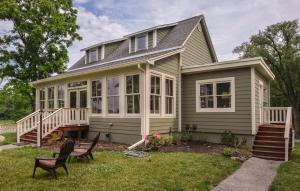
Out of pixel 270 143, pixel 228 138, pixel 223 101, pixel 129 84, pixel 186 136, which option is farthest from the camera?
pixel 186 136

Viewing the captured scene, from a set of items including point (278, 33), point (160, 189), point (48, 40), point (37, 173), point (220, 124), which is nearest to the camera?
point (160, 189)

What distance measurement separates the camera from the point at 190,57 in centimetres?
1424

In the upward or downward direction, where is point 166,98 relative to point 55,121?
upward

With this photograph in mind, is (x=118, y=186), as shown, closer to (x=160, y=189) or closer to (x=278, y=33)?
(x=160, y=189)

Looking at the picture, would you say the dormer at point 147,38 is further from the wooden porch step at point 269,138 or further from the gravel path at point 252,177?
the gravel path at point 252,177

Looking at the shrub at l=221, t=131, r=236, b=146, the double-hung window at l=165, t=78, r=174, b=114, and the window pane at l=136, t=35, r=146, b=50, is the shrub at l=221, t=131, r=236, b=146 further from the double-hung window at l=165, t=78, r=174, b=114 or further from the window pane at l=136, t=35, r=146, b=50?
the window pane at l=136, t=35, r=146, b=50

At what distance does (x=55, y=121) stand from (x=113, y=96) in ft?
10.4

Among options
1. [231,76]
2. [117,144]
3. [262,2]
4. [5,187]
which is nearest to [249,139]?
[231,76]

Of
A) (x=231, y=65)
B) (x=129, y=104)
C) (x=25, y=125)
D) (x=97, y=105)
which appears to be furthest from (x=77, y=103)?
(x=231, y=65)

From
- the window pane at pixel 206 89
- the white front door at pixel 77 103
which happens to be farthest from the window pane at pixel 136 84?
the white front door at pixel 77 103

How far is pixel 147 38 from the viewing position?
15.3 m

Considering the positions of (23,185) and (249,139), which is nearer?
(23,185)

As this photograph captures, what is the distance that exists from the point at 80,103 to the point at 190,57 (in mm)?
6407

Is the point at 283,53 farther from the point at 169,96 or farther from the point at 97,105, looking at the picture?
the point at 97,105
